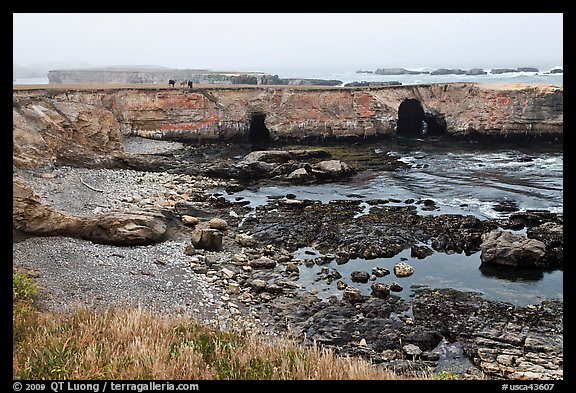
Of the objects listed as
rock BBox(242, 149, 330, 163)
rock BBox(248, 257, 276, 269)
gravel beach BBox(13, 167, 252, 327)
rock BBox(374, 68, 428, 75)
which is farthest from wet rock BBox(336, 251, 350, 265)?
rock BBox(374, 68, 428, 75)

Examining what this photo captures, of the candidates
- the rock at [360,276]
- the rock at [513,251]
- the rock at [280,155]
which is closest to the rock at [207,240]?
the rock at [360,276]

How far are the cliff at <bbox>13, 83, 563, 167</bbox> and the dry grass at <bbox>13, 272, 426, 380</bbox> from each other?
43.5 m

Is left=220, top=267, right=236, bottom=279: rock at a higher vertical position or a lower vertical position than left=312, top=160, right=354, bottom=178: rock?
lower

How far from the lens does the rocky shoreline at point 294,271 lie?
44.4 feet

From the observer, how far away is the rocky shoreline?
1355 centimetres

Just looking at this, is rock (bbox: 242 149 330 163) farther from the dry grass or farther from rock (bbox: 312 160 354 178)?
the dry grass

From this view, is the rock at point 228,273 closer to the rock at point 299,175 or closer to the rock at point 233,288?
the rock at point 233,288

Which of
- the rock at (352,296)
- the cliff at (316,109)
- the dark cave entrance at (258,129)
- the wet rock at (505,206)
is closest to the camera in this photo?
the rock at (352,296)

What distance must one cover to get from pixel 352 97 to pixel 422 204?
27.2 meters

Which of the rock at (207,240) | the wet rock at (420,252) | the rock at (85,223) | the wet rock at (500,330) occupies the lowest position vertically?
the wet rock at (500,330)

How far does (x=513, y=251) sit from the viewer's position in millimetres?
19578

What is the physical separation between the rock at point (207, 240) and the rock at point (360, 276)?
20.3 ft
